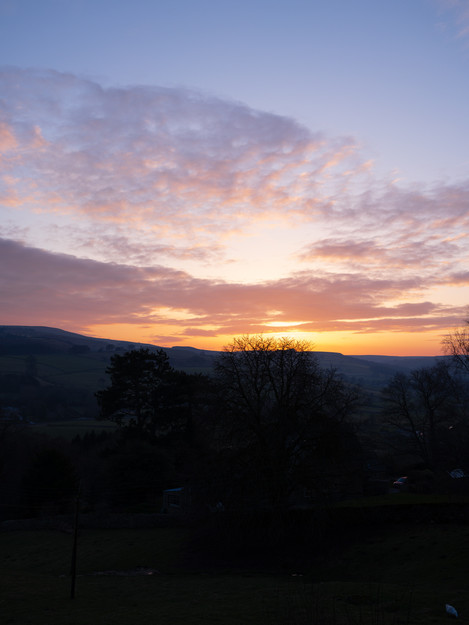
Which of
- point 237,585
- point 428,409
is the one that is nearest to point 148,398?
point 428,409

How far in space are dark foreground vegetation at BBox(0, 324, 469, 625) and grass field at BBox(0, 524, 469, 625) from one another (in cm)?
10

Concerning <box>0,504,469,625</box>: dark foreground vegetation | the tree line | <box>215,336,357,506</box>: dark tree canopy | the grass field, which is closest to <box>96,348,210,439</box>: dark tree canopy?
the tree line

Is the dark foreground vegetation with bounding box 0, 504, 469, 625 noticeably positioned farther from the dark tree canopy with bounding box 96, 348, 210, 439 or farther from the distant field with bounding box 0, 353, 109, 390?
the distant field with bounding box 0, 353, 109, 390

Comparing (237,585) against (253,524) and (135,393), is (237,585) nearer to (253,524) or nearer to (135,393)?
(253,524)

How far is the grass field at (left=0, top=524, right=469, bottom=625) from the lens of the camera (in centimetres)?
1423

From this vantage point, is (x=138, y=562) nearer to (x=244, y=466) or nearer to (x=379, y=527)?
(x=244, y=466)

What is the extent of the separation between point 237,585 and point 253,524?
17.4 ft

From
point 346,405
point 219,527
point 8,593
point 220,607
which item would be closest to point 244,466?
point 219,527

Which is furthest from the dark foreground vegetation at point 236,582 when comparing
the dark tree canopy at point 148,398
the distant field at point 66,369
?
the distant field at point 66,369

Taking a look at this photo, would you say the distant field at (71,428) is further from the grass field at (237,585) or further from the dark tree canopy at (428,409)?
the dark tree canopy at (428,409)

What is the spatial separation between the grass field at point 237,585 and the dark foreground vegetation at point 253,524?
0.33 ft

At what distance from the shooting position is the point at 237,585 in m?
20.0

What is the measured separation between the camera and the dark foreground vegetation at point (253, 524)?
16.5 m

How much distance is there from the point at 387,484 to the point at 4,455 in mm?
42269
